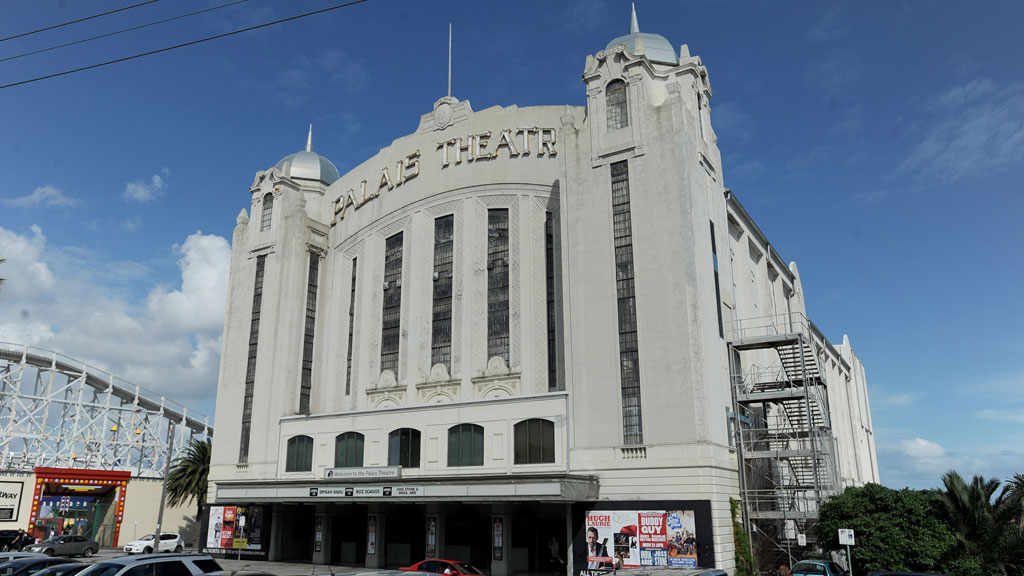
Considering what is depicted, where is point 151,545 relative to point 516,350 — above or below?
below

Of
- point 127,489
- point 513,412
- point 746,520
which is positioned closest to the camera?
point 746,520

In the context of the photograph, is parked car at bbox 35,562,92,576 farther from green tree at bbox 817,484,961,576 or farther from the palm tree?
the palm tree

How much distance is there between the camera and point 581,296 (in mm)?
33969

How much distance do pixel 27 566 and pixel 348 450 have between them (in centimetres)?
1940

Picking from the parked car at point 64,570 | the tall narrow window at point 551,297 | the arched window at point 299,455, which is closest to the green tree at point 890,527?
the tall narrow window at point 551,297

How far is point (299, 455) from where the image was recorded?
4181 cm

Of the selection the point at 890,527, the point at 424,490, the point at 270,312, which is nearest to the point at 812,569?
the point at 890,527

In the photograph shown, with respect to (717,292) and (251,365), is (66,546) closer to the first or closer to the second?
(251,365)

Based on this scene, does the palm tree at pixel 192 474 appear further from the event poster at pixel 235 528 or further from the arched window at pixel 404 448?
the arched window at pixel 404 448

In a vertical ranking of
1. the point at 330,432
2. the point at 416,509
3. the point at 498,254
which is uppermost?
the point at 498,254

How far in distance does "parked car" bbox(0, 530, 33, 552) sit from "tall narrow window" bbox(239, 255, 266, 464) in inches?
552

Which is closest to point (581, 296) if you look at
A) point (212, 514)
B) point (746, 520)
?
point (746, 520)

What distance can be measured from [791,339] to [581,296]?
32.9 ft

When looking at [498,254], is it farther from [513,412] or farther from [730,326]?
[730,326]
